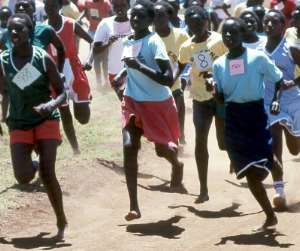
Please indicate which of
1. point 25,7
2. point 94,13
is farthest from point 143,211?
point 94,13

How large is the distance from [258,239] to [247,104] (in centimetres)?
113

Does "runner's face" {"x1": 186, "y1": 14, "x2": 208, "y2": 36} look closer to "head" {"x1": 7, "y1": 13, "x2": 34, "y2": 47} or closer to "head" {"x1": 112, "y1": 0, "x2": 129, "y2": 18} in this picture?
"head" {"x1": 7, "y1": 13, "x2": 34, "y2": 47}

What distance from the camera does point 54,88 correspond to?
8031 millimetres

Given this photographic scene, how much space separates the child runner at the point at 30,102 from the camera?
314 inches

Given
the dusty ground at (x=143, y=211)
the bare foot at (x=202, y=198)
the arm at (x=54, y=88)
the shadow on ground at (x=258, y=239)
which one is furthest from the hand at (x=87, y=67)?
the shadow on ground at (x=258, y=239)

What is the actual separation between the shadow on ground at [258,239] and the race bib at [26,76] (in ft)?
6.68

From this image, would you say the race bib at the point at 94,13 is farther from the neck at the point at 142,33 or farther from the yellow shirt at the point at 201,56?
the neck at the point at 142,33

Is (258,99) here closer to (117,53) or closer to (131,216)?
(131,216)

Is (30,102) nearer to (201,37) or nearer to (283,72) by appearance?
(201,37)

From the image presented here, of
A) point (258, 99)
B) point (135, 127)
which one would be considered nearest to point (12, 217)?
point (135, 127)

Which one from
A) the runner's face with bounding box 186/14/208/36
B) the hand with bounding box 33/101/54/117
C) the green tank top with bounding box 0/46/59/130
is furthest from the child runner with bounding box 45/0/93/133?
the hand with bounding box 33/101/54/117

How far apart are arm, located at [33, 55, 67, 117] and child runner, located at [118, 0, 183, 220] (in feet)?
2.44

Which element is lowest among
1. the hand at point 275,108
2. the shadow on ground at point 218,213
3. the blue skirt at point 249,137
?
the shadow on ground at point 218,213

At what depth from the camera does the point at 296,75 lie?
31.9ft
